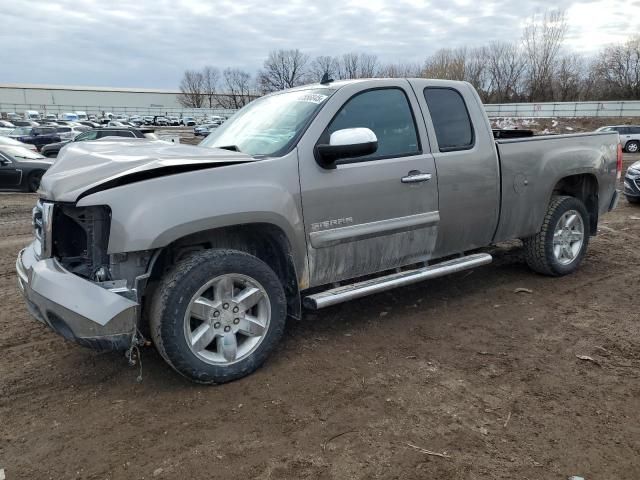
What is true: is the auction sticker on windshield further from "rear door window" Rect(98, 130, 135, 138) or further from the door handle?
"rear door window" Rect(98, 130, 135, 138)

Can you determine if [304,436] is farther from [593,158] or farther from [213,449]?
[593,158]

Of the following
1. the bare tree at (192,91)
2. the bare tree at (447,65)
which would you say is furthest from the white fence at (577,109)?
the bare tree at (192,91)

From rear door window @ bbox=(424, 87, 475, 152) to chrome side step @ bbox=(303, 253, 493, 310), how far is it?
0.98 meters

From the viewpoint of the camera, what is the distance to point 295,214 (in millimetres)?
3600

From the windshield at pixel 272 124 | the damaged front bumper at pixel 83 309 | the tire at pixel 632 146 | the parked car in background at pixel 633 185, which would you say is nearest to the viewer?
the damaged front bumper at pixel 83 309

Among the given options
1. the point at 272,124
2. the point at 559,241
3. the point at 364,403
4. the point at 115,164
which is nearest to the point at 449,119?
the point at 272,124

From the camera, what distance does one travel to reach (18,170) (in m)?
13.5

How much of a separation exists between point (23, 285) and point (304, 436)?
81.1 inches

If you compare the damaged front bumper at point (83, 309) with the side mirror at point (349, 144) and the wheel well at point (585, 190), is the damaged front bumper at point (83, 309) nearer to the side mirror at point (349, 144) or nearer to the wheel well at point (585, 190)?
the side mirror at point (349, 144)

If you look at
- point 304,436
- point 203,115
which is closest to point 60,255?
point 304,436

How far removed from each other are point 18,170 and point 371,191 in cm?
1258

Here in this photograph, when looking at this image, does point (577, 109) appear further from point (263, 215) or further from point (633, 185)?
point (263, 215)

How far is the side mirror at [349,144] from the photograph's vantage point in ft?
11.7

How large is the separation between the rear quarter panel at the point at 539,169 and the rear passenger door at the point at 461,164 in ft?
0.63
